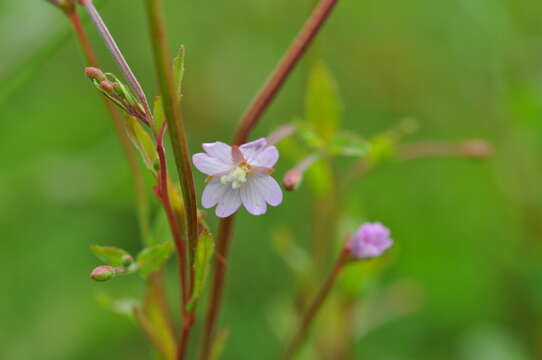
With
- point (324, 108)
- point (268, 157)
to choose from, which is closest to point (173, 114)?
point (268, 157)

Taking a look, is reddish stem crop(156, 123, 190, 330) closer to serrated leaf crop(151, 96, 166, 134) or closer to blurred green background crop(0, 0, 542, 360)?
serrated leaf crop(151, 96, 166, 134)

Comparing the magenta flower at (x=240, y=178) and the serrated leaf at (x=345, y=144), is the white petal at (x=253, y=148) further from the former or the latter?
the serrated leaf at (x=345, y=144)

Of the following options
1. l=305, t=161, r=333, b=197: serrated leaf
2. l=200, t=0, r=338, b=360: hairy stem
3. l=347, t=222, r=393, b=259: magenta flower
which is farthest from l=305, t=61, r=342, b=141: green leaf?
l=200, t=0, r=338, b=360: hairy stem

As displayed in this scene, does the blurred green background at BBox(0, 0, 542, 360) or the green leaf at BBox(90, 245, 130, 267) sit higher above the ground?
the green leaf at BBox(90, 245, 130, 267)

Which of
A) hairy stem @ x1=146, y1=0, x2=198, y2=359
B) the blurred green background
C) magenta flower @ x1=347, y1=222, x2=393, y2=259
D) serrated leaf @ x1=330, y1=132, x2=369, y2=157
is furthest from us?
the blurred green background

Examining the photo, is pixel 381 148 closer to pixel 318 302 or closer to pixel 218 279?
pixel 318 302
